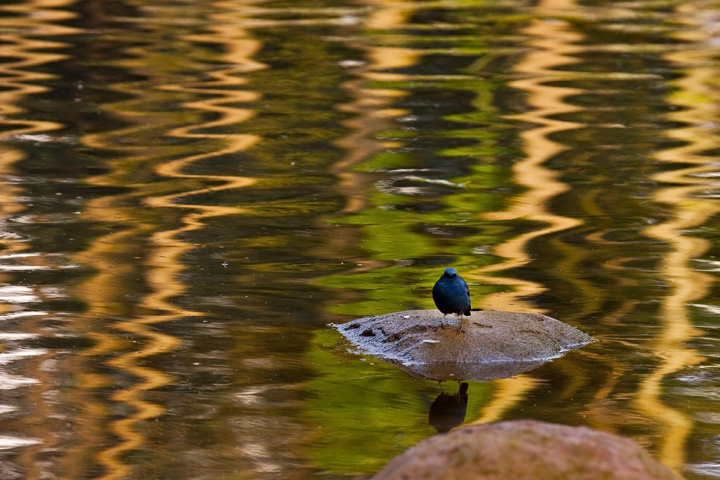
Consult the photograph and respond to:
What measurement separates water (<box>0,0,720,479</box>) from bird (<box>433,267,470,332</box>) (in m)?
0.45

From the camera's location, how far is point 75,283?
8.47 metres

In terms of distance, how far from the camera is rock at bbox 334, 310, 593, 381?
6805 millimetres

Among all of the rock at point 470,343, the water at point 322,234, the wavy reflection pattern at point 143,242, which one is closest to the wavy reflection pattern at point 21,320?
the water at point 322,234

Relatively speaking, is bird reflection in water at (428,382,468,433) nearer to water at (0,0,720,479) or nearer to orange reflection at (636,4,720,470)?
water at (0,0,720,479)

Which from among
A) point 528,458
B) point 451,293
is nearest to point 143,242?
point 451,293

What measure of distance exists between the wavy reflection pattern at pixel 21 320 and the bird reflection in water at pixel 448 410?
6.20 ft

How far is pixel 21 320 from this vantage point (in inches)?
304

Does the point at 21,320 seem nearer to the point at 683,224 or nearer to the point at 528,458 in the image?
the point at 528,458

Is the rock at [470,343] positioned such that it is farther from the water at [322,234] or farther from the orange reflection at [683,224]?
the orange reflection at [683,224]

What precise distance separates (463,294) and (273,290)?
84.3 inches

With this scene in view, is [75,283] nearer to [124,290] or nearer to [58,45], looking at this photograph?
[124,290]

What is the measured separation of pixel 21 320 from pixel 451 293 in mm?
2863

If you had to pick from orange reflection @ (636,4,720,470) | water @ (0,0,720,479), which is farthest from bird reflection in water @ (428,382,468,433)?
orange reflection @ (636,4,720,470)

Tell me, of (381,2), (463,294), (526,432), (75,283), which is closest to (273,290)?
(75,283)
